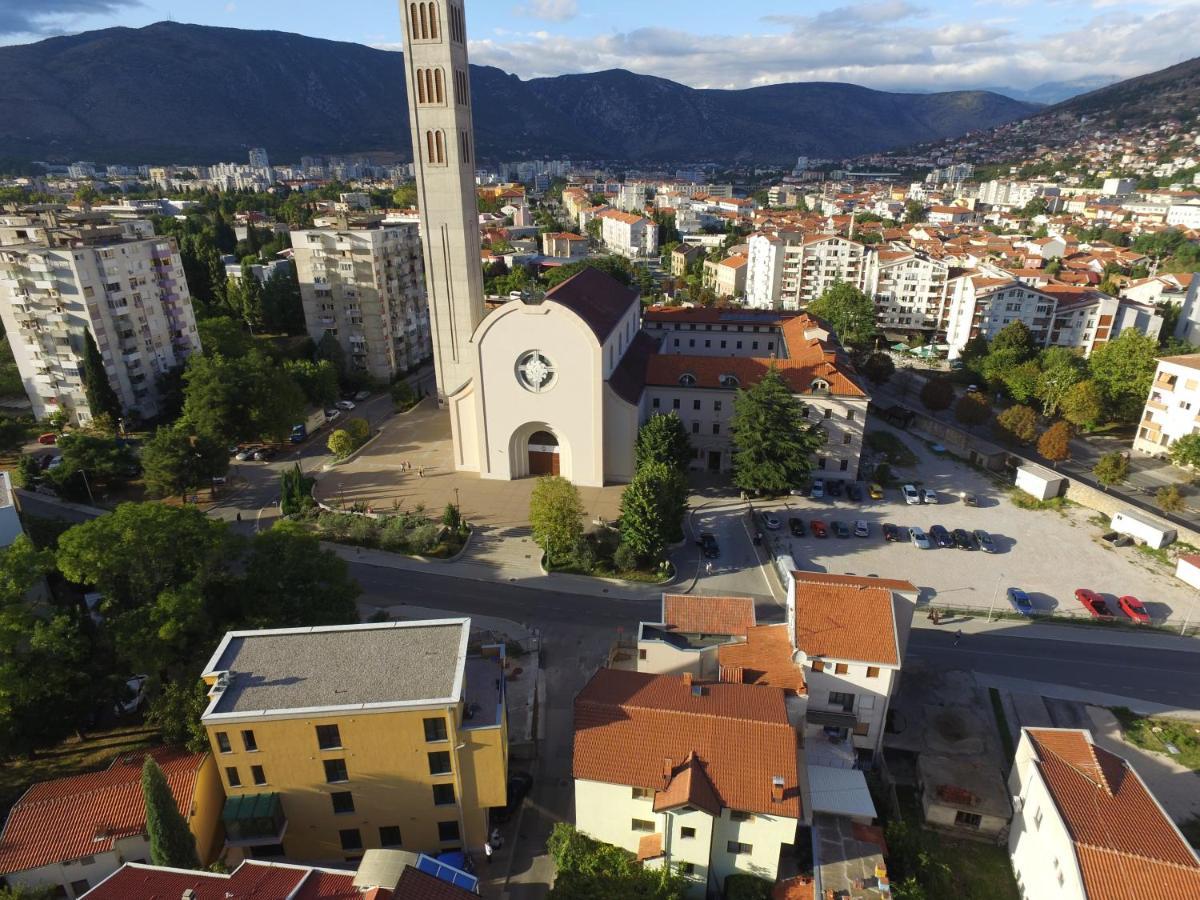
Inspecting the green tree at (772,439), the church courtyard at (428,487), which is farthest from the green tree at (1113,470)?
the church courtyard at (428,487)

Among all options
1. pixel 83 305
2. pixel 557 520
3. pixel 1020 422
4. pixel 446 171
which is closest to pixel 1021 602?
pixel 1020 422

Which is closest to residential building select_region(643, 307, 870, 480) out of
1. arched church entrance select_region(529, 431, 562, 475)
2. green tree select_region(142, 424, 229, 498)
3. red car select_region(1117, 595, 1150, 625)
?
arched church entrance select_region(529, 431, 562, 475)

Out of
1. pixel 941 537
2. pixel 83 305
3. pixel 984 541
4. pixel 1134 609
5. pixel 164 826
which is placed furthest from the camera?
pixel 83 305

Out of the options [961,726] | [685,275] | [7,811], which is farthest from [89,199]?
[961,726]

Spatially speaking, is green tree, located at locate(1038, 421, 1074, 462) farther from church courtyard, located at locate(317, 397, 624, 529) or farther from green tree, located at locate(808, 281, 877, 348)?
church courtyard, located at locate(317, 397, 624, 529)

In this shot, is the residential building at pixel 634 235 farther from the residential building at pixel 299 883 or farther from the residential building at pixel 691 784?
the residential building at pixel 299 883

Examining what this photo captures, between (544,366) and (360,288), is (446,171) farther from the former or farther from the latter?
(360,288)
